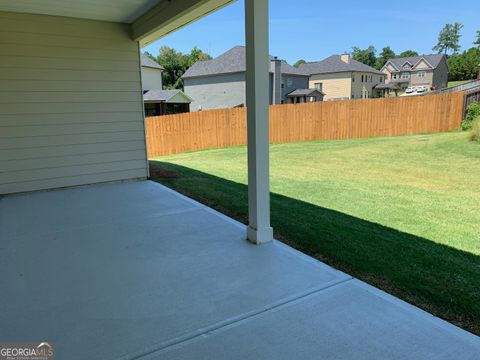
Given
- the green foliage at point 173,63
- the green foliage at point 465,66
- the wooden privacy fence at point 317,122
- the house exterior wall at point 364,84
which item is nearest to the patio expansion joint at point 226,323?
the wooden privacy fence at point 317,122

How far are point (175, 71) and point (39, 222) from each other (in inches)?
1769

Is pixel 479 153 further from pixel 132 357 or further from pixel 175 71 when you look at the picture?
pixel 175 71

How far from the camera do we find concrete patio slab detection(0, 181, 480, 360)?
1.86 metres

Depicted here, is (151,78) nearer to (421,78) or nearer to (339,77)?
(339,77)

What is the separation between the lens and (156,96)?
78.3 ft

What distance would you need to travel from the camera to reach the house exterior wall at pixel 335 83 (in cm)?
3678

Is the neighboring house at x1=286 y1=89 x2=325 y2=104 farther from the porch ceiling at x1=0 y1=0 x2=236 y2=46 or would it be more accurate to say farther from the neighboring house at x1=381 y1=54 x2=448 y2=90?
the porch ceiling at x1=0 y1=0 x2=236 y2=46

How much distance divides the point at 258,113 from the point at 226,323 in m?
1.75

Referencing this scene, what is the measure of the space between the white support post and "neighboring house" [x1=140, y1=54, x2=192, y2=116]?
21058mm

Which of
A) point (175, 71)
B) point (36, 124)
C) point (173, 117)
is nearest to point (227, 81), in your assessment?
point (173, 117)

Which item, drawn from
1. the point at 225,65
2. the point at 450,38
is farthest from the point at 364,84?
the point at 450,38

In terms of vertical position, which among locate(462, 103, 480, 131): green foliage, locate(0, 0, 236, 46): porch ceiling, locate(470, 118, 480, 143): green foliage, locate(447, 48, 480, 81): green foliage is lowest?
locate(470, 118, 480, 143): green foliage

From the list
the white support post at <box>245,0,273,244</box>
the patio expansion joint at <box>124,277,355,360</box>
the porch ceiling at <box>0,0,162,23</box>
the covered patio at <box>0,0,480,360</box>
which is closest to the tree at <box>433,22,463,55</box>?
the porch ceiling at <box>0,0,162,23</box>

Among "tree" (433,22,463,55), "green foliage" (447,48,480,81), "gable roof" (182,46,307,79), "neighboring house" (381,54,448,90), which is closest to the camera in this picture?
"gable roof" (182,46,307,79)
